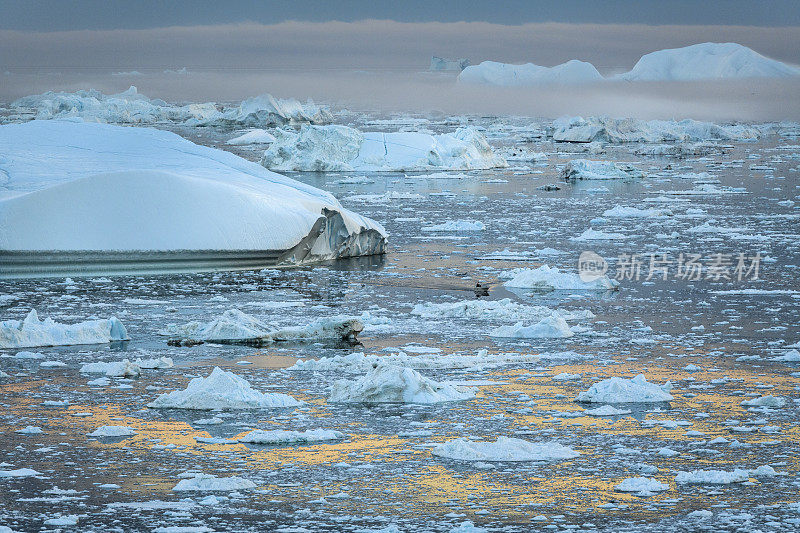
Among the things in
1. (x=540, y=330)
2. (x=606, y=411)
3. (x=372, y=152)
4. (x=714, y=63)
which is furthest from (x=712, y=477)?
(x=714, y=63)

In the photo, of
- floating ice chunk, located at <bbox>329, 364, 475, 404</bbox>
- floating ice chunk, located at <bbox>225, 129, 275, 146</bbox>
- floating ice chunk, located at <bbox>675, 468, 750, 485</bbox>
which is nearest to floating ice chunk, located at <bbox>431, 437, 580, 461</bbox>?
floating ice chunk, located at <bbox>675, 468, 750, 485</bbox>

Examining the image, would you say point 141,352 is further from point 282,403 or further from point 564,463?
point 564,463

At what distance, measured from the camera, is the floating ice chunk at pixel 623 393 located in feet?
23.8

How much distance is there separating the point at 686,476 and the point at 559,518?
92cm

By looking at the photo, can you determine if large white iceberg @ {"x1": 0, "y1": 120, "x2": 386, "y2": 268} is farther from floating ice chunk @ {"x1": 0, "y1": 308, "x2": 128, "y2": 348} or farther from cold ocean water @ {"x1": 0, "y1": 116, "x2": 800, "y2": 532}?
floating ice chunk @ {"x1": 0, "y1": 308, "x2": 128, "y2": 348}

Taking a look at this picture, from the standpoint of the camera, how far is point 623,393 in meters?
7.29

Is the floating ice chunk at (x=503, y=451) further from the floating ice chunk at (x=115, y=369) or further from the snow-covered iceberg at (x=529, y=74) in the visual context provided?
the snow-covered iceberg at (x=529, y=74)

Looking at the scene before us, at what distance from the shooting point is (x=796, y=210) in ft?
60.1

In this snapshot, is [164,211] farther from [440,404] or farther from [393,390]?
[440,404]

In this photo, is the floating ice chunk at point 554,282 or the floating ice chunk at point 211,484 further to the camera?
the floating ice chunk at point 554,282

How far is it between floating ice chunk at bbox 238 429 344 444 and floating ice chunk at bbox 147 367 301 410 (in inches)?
26.8

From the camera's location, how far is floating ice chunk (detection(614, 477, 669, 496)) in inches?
216

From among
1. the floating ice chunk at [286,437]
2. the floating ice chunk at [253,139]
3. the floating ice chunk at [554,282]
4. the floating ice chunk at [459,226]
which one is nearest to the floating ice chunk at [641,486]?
the floating ice chunk at [286,437]

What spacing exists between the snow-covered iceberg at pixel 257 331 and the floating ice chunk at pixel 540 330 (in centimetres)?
118
